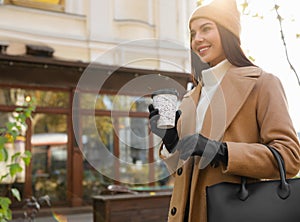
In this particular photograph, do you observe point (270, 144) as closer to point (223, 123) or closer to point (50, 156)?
point (223, 123)

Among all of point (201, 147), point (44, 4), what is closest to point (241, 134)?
point (201, 147)

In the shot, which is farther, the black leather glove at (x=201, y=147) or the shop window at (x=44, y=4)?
the shop window at (x=44, y=4)

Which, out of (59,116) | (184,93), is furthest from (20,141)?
(184,93)

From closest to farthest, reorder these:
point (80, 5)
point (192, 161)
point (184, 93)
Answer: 1. point (192, 161)
2. point (184, 93)
3. point (80, 5)

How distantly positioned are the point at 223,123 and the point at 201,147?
0.21 m

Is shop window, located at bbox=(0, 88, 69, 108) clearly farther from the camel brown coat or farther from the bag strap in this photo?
the bag strap

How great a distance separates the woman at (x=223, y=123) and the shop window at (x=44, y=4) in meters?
8.19

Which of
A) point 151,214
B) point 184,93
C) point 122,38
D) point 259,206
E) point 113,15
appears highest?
point 113,15

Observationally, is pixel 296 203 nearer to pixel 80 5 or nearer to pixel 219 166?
pixel 219 166

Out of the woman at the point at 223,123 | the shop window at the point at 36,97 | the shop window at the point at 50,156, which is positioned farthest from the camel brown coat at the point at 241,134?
the shop window at the point at 50,156

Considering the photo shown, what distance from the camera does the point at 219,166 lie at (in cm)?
137

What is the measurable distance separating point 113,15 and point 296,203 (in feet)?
30.6

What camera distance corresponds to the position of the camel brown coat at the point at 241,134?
129 cm

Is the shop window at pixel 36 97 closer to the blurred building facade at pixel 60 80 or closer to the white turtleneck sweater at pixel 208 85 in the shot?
the blurred building facade at pixel 60 80
